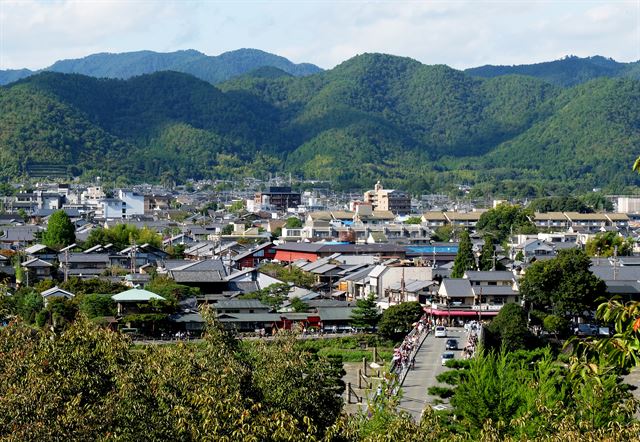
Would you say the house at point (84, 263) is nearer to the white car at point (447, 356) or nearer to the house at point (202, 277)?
the house at point (202, 277)

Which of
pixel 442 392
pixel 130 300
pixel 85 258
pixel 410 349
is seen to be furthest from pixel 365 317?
pixel 85 258

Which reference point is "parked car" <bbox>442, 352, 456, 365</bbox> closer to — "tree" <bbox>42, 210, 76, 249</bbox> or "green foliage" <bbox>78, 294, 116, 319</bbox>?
"green foliage" <bbox>78, 294, 116, 319</bbox>

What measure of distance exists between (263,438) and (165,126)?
4998 inches

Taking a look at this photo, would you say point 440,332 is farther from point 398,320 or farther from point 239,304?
point 239,304

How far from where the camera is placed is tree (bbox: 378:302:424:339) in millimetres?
27594

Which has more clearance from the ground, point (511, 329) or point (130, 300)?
point (130, 300)

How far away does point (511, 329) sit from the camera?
25.1 meters

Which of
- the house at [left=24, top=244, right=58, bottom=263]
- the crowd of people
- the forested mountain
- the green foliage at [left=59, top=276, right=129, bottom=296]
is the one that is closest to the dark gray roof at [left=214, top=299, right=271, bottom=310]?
the green foliage at [left=59, top=276, right=129, bottom=296]

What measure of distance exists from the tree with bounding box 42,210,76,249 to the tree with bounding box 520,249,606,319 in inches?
821

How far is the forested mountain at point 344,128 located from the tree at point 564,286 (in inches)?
2408

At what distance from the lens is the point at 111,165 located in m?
105

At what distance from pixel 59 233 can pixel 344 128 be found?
89.9 meters

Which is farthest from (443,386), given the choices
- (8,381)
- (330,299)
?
(330,299)

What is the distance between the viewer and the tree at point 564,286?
27.6 m
